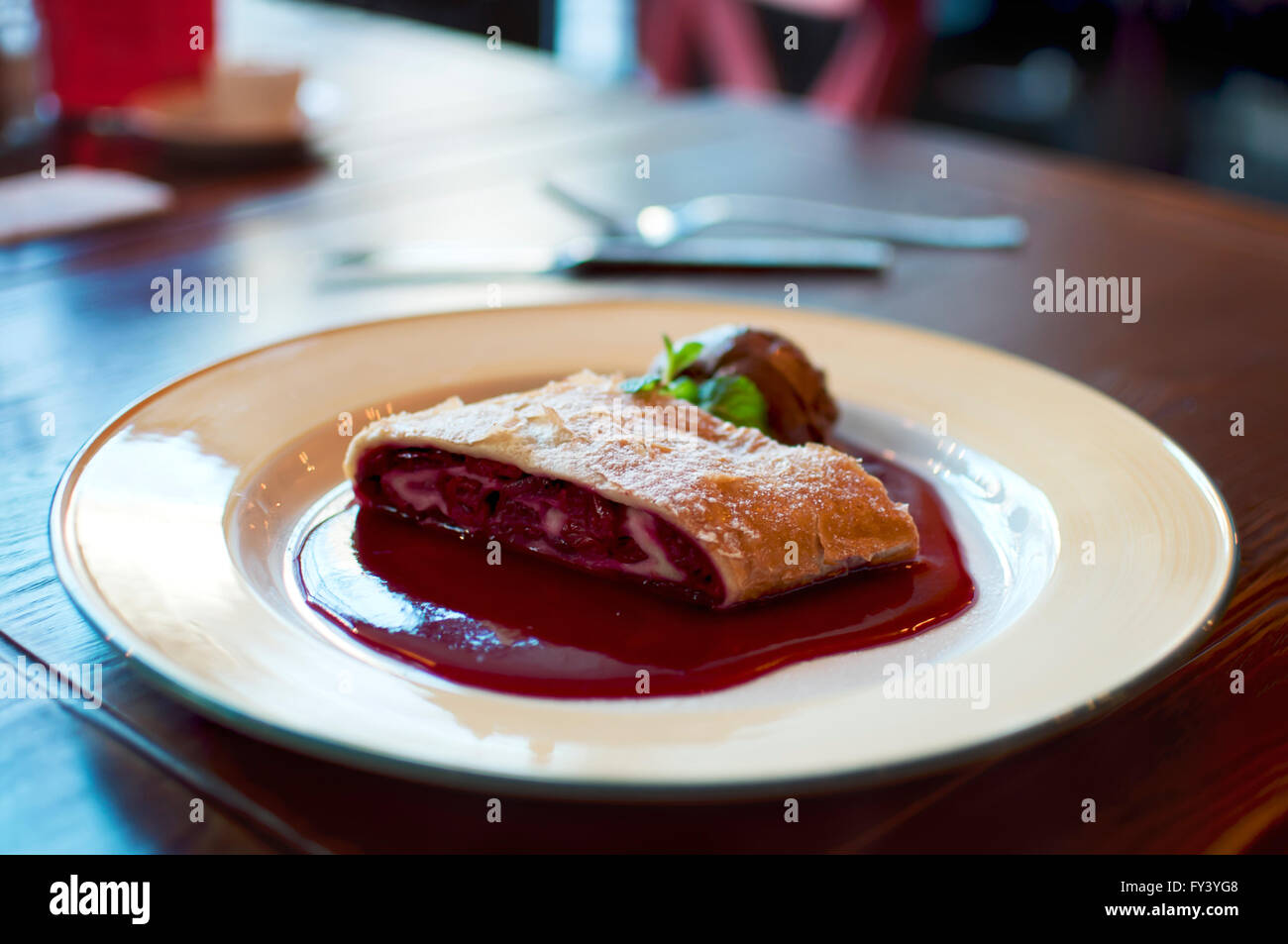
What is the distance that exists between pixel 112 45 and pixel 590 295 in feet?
5.48

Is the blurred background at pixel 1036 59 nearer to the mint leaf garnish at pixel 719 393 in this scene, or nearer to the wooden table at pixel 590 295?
the wooden table at pixel 590 295

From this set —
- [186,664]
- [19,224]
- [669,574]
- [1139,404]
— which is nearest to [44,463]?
[186,664]

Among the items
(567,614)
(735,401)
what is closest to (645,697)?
(567,614)

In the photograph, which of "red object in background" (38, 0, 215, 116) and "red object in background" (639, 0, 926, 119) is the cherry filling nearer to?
"red object in background" (38, 0, 215, 116)

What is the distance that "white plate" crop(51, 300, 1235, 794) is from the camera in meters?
0.80

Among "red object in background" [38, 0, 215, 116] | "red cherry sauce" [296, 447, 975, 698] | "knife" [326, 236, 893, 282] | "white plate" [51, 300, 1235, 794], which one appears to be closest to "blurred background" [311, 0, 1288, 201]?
"red object in background" [38, 0, 215, 116]

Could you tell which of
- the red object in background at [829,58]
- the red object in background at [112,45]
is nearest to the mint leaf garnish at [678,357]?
the red object in background at [112,45]

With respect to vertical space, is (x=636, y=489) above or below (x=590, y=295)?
below

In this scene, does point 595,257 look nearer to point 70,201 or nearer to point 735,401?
point 735,401

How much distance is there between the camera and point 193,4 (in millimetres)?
2969

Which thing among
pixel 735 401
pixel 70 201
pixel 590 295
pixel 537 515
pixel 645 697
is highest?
pixel 70 201

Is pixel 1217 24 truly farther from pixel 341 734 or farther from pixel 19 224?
pixel 341 734

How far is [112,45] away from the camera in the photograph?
9.44ft

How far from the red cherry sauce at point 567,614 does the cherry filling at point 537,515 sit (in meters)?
0.02
